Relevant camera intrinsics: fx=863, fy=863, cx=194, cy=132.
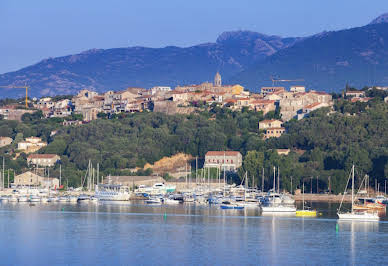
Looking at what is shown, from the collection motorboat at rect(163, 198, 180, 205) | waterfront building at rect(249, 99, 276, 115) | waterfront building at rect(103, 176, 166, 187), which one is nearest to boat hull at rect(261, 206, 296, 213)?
motorboat at rect(163, 198, 180, 205)

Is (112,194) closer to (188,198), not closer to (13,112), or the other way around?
(188,198)

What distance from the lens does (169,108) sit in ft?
409

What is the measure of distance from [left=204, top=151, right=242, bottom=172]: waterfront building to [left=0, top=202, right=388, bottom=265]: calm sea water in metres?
31.9

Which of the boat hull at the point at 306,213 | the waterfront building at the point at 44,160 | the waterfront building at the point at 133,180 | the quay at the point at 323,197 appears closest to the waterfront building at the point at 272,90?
the waterfront building at the point at 133,180

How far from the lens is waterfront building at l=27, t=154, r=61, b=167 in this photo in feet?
336

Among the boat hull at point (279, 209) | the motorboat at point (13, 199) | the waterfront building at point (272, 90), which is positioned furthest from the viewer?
the waterfront building at point (272, 90)

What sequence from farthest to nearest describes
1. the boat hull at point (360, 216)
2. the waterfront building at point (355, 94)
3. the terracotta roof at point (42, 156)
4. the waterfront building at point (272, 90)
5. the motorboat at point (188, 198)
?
1. the waterfront building at point (272, 90)
2. the waterfront building at point (355, 94)
3. the terracotta roof at point (42, 156)
4. the motorboat at point (188, 198)
5. the boat hull at point (360, 216)

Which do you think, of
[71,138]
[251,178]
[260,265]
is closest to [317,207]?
[251,178]

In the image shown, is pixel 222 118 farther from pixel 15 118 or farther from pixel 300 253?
pixel 300 253

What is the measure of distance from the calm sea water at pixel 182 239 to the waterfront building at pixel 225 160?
105 feet

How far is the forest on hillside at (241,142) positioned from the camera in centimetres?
8638

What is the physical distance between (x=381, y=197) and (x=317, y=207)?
858cm

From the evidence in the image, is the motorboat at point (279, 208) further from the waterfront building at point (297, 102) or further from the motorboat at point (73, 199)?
the waterfront building at point (297, 102)

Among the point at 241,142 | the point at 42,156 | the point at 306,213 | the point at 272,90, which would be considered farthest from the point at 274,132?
the point at 306,213
